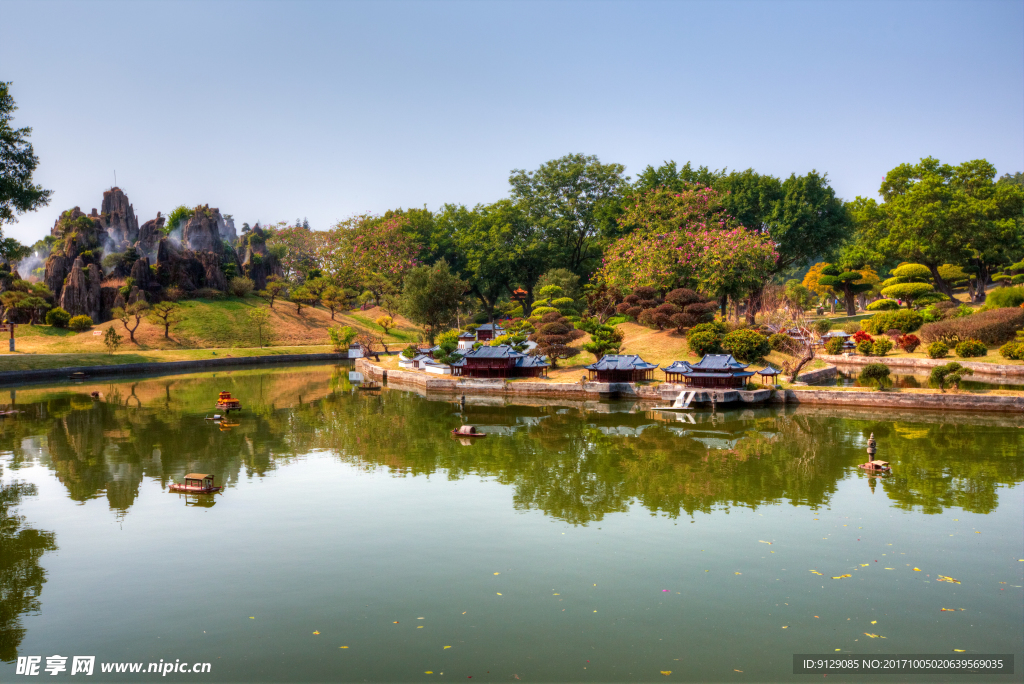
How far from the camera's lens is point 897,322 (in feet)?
202

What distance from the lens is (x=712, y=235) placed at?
6250cm

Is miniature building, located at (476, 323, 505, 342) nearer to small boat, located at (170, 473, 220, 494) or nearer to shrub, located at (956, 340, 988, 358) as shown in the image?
shrub, located at (956, 340, 988, 358)

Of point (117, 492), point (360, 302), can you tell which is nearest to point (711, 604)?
point (117, 492)


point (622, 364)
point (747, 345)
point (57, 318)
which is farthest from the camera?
point (57, 318)

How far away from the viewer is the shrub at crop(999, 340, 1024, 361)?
156 feet

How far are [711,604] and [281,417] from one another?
32.3 meters

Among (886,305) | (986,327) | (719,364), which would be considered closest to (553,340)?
(719,364)

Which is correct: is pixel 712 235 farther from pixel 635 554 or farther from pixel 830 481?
pixel 635 554

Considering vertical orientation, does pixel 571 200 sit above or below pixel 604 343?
above

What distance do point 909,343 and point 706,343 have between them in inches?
855

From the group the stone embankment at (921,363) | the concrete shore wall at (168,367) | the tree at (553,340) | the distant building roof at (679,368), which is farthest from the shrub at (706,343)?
the concrete shore wall at (168,367)

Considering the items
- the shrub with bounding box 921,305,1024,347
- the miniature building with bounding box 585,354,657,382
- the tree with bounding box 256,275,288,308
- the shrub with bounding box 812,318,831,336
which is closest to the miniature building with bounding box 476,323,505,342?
the miniature building with bounding box 585,354,657,382

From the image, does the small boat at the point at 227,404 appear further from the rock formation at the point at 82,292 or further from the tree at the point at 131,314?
the rock formation at the point at 82,292

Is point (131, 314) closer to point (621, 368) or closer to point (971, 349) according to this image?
point (621, 368)
